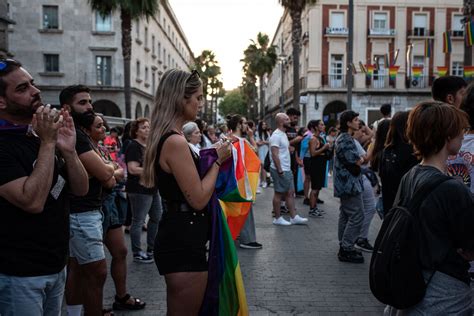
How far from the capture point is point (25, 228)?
2.13m

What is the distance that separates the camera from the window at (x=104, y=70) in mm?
29922

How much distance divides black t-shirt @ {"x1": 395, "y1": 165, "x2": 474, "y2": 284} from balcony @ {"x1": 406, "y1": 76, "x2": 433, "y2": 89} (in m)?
32.9

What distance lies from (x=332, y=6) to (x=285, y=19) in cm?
1706

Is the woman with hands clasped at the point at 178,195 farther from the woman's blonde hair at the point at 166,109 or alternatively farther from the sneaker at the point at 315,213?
the sneaker at the point at 315,213

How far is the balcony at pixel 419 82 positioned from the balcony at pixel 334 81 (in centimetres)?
479

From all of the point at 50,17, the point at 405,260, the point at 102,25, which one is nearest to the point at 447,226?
the point at 405,260

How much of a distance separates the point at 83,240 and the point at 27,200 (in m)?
1.29

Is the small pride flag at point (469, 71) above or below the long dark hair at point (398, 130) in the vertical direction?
above

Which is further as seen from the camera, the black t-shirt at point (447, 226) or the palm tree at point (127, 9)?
the palm tree at point (127, 9)

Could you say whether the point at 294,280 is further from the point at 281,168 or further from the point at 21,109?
the point at 21,109

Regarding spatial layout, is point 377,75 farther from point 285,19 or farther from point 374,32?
point 285,19

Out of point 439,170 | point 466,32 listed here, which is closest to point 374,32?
point 466,32

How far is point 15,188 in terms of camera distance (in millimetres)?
2035

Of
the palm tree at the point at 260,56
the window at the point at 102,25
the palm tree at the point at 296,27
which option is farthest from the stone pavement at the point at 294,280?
the palm tree at the point at 260,56
